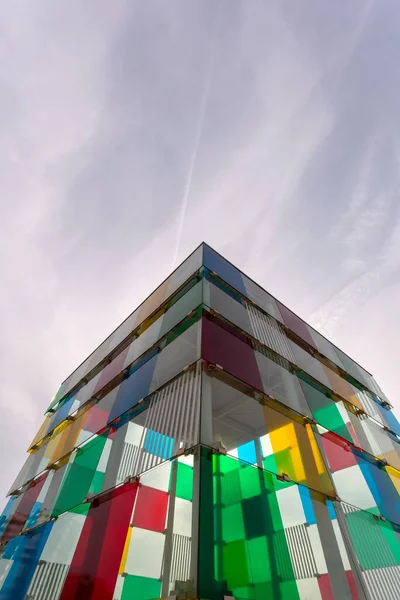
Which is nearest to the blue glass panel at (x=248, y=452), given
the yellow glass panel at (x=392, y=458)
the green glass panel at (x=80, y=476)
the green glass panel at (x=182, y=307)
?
the green glass panel at (x=80, y=476)

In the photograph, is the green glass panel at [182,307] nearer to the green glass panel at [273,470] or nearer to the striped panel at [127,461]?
the striped panel at [127,461]

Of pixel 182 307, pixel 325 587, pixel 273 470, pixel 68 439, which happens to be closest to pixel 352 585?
pixel 325 587

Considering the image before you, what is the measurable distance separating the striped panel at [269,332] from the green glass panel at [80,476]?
4.14 meters

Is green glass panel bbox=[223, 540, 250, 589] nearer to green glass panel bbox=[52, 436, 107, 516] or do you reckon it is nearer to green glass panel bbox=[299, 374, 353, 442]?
green glass panel bbox=[52, 436, 107, 516]

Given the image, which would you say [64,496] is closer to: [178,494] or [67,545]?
A: [67,545]

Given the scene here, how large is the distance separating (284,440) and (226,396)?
1187 millimetres

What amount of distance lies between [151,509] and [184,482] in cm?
67

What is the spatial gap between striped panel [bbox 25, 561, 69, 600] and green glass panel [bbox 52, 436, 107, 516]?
0.87m

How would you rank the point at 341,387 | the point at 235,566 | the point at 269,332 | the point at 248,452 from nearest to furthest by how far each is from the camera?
the point at 235,566, the point at 248,452, the point at 269,332, the point at 341,387

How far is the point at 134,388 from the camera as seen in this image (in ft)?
22.7

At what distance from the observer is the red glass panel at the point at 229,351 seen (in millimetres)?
5668

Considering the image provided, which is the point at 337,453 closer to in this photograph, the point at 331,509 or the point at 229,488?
the point at 331,509

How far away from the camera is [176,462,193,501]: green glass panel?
374cm

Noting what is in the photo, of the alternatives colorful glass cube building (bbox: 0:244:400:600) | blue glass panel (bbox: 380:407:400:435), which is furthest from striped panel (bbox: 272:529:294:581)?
blue glass panel (bbox: 380:407:400:435)
